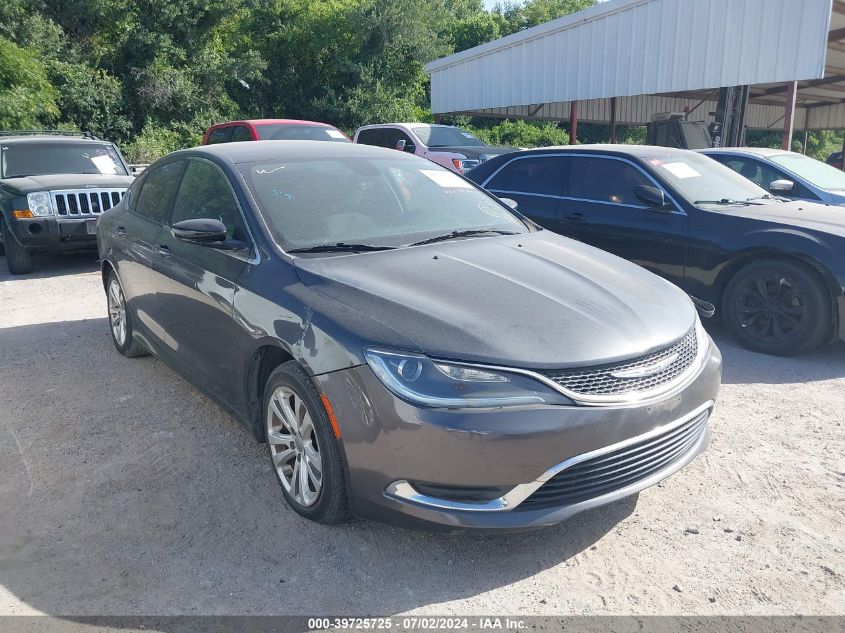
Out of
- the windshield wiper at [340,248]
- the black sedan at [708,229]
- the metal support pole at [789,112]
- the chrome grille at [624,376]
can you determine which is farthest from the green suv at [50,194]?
the metal support pole at [789,112]

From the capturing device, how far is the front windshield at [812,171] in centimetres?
881

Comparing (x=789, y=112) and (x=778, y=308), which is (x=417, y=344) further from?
(x=789, y=112)

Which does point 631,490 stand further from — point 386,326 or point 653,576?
point 386,326

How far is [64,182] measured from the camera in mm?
8547

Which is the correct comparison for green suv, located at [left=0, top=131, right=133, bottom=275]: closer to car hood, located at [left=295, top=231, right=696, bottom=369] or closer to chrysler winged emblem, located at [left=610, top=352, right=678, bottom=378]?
car hood, located at [left=295, top=231, right=696, bottom=369]

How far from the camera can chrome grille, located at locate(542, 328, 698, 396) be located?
2668 millimetres

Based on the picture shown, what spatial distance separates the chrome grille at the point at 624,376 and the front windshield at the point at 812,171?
7010mm

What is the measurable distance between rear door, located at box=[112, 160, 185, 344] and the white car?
328 inches

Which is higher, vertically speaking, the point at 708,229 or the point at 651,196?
the point at 651,196

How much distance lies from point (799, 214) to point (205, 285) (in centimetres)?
472

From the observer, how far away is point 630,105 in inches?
1206

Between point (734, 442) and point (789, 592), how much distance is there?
A: 137 cm

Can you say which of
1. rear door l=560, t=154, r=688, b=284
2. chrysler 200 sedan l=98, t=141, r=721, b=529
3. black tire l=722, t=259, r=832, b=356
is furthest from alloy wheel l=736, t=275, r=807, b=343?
chrysler 200 sedan l=98, t=141, r=721, b=529

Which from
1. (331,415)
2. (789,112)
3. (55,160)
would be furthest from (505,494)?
(789,112)
